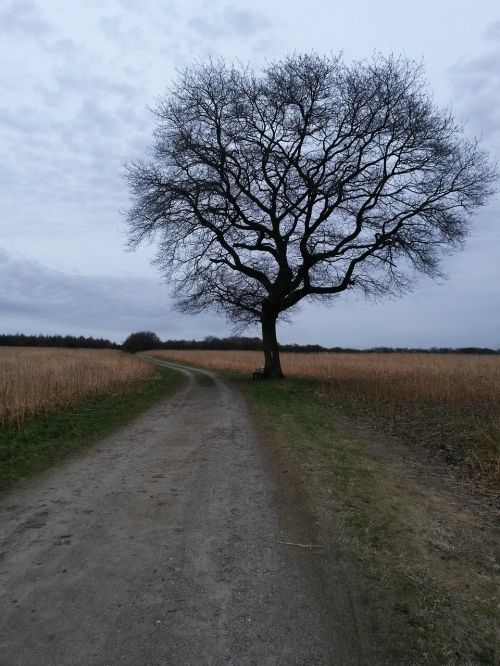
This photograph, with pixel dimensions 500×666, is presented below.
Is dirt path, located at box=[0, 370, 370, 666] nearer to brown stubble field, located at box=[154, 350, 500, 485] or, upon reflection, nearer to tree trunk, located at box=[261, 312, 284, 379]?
brown stubble field, located at box=[154, 350, 500, 485]

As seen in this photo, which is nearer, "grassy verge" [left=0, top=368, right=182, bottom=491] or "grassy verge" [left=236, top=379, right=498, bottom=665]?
"grassy verge" [left=236, top=379, right=498, bottom=665]

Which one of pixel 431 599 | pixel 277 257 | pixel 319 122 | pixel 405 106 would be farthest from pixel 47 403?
pixel 405 106

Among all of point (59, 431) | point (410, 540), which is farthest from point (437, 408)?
point (59, 431)

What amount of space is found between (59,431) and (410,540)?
7714 millimetres

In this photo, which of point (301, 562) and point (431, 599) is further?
point (301, 562)

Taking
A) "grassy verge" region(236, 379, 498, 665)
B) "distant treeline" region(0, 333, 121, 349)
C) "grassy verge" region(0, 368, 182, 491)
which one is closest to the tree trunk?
"grassy verge" region(0, 368, 182, 491)

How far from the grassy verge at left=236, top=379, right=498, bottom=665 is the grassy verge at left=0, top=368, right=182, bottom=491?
3.87 meters

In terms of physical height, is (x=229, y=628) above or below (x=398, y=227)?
below

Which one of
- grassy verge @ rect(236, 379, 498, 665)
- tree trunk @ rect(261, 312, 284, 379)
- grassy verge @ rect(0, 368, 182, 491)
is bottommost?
grassy verge @ rect(236, 379, 498, 665)

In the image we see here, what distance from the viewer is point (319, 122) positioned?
20.8 metres

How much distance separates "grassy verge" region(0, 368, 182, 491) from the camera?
7766mm

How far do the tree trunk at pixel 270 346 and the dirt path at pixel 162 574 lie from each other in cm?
1648

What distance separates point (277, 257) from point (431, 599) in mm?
20110

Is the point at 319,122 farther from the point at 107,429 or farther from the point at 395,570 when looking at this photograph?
the point at 395,570
